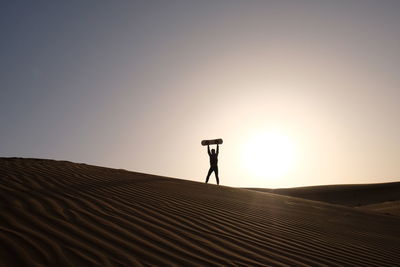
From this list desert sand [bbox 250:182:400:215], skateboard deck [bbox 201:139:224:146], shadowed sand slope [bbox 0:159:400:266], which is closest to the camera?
shadowed sand slope [bbox 0:159:400:266]

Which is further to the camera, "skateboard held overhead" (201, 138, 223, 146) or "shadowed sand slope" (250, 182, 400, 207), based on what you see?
"shadowed sand slope" (250, 182, 400, 207)

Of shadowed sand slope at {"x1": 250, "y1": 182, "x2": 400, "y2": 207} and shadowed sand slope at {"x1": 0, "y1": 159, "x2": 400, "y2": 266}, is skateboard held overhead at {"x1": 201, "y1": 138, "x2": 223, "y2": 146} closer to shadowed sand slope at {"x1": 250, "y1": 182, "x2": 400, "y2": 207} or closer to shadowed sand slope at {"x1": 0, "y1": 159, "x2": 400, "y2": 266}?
shadowed sand slope at {"x1": 0, "y1": 159, "x2": 400, "y2": 266}

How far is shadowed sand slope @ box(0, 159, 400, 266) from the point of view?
3.18m

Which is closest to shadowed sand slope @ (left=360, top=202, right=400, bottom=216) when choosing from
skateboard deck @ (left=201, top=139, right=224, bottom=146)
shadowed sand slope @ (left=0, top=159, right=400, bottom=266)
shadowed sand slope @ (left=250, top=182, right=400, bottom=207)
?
skateboard deck @ (left=201, top=139, right=224, bottom=146)

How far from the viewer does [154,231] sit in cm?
402

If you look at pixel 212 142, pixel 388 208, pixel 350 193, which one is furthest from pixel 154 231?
pixel 350 193

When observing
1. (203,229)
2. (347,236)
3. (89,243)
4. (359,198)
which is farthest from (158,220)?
(359,198)

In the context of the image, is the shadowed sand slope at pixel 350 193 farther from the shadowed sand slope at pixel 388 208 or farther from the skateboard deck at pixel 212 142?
the skateboard deck at pixel 212 142

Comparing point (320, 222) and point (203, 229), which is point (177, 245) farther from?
point (320, 222)

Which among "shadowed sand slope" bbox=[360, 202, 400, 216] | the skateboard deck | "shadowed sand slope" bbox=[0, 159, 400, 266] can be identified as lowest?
"shadowed sand slope" bbox=[360, 202, 400, 216]

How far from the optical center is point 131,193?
6.05 m

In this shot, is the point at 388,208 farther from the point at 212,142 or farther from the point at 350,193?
the point at 350,193

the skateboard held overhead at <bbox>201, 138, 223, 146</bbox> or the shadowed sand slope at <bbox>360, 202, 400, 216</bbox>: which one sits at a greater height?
the skateboard held overhead at <bbox>201, 138, 223, 146</bbox>

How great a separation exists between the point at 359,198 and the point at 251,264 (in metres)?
22.4
